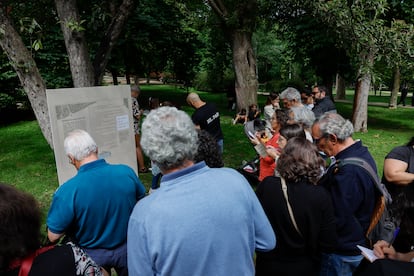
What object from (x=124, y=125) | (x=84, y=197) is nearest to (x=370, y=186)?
(x=84, y=197)

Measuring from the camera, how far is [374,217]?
8.79ft

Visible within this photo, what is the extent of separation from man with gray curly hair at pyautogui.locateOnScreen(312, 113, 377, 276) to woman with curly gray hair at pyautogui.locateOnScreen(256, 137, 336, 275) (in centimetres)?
19

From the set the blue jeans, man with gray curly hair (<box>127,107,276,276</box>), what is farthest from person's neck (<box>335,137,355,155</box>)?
man with gray curly hair (<box>127,107,276,276</box>)

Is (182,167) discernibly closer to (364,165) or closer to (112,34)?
(364,165)

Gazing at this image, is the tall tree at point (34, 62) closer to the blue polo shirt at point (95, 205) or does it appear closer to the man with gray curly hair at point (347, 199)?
the blue polo shirt at point (95, 205)

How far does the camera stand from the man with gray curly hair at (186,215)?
1574 millimetres

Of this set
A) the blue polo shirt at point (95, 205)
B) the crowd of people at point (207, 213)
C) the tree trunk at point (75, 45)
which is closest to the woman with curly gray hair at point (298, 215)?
the crowd of people at point (207, 213)

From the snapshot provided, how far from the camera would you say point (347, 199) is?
2484mm

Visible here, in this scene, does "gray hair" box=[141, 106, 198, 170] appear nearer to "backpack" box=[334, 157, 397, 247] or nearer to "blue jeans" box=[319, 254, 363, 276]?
"backpack" box=[334, 157, 397, 247]

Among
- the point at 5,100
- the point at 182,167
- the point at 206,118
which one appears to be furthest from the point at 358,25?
the point at 5,100

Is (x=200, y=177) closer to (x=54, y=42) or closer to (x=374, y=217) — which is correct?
(x=374, y=217)

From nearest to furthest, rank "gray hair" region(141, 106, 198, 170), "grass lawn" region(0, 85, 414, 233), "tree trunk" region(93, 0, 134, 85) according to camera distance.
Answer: "gray hair" region(141, 106, 198, 170) < "tree trunk" region(93, 0, 134, 85) < "grass lawn" region(0, 85, 414, 233)

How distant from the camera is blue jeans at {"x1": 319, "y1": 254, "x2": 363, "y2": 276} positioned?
2.58m

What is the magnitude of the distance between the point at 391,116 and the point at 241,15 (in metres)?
9.85
